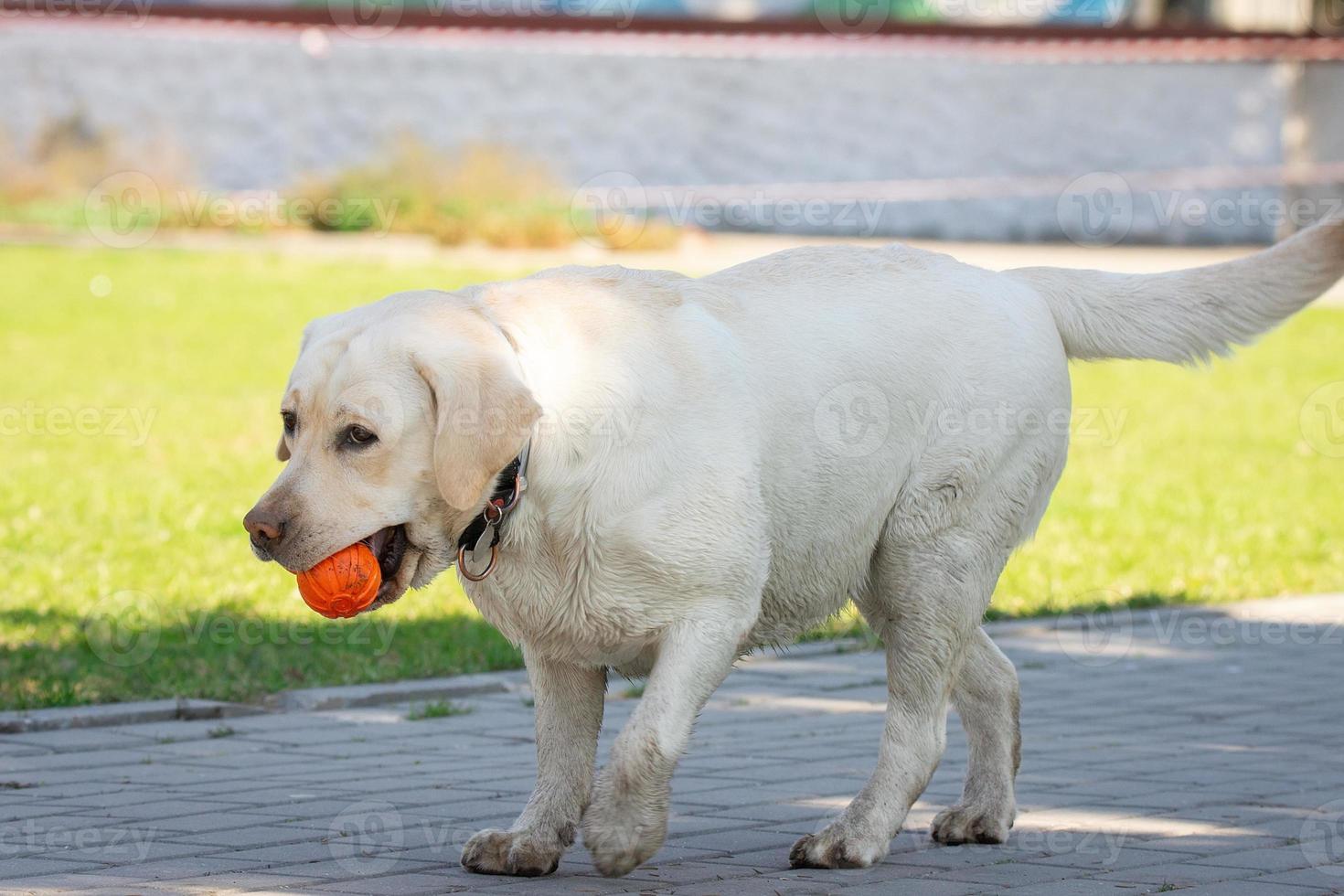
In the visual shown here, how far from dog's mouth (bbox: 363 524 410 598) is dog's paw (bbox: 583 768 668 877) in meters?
0.69

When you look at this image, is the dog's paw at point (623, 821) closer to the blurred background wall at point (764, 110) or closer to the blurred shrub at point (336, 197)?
the blurred shrub at point (336, 197)

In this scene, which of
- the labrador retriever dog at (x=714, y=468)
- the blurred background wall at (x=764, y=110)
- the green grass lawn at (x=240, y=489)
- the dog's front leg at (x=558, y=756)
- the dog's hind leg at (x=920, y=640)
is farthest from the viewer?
the blurred background wall at (x=764, y=110)

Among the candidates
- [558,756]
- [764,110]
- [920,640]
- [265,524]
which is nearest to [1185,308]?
[920,640]

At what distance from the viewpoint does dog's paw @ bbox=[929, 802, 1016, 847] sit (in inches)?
195

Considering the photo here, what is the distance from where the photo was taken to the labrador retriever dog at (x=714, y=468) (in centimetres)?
413

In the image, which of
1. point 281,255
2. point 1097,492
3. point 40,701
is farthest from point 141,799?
point 281,255

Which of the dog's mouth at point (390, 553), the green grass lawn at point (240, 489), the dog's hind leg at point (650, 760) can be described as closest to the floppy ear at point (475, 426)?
the dog's mouth at point (390, 553)

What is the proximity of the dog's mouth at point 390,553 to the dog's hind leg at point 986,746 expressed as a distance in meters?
1.65

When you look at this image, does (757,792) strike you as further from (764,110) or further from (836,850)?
(764,110)

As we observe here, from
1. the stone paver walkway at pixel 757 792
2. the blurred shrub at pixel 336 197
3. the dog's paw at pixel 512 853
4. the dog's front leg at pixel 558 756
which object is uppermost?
the dog's front leg at pixel 558 756

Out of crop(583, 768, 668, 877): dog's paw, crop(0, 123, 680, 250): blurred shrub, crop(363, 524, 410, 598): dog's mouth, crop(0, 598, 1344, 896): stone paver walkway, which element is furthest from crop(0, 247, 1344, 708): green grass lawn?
crop(583, 768, 668, 877): dog's paw

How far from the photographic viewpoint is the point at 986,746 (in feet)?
16.8

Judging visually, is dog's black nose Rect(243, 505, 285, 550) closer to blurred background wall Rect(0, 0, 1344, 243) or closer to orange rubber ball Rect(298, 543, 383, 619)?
orange rubber ball Rect(298, 543, 383, 619)

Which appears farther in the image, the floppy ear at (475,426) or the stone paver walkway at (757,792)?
the stone paver walkway at (757,792)
